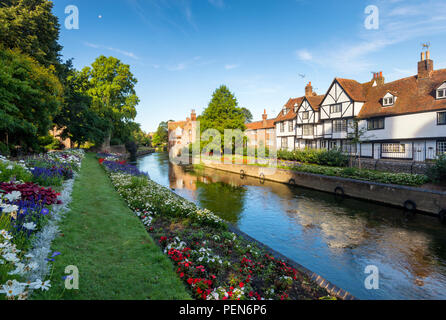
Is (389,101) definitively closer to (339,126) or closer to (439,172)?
(339,126)

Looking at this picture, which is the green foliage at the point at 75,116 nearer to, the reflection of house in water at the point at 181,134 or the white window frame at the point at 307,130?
the white window frame at the point at 307,130

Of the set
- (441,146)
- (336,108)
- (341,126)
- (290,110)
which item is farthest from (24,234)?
(290,110)

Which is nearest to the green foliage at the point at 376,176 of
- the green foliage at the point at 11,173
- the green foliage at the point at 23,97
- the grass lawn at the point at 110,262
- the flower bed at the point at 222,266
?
the flower bed at the point at 222,266

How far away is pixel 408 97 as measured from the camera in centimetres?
2600

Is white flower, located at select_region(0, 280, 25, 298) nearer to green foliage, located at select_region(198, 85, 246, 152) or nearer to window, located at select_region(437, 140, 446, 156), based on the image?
window, located at select_region(437, 140, 446, 156)

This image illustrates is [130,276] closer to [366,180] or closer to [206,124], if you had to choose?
[366,180]

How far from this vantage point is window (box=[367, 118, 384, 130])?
27684 mm

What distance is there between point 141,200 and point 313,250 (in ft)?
27.3

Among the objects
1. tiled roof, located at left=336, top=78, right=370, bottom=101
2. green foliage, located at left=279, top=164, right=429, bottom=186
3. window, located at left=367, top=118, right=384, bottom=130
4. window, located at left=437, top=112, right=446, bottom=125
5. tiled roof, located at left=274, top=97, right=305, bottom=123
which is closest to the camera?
green foliage, located at left=279, top=164, right=429, bottom=186

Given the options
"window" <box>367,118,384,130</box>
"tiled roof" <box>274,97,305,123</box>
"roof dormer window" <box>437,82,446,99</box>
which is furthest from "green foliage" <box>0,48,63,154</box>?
"tiled roof" <box>274,97,305,123</box>

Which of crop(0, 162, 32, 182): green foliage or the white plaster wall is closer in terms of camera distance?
crop(0, 162, 32, 182): green foliage

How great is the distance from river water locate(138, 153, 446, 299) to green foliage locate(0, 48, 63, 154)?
12.8 metres

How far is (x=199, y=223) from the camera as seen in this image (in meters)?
9.23
